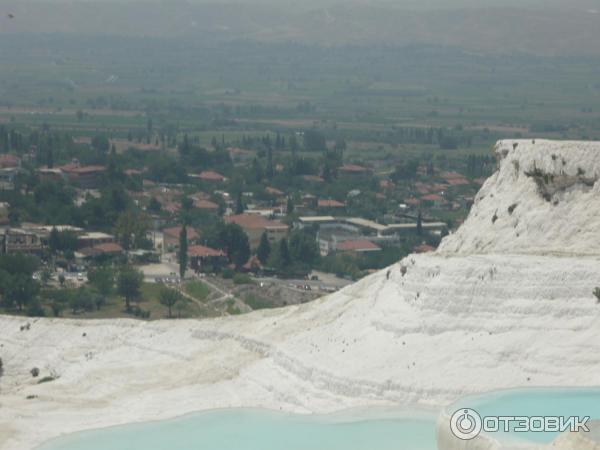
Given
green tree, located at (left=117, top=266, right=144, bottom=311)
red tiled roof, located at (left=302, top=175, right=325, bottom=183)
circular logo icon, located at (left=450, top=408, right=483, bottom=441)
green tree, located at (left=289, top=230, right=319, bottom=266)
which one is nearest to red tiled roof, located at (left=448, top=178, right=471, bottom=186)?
red tiled roof, located at (left=302, top=175, right=325, bottom=183)

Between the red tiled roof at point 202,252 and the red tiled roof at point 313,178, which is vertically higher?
the red tiled roof at point 202,252

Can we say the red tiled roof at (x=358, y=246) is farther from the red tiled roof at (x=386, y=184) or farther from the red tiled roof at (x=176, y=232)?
the red tiled roof at (x=386, y=184)

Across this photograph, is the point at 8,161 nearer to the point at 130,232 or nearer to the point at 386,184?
the point at 386,184

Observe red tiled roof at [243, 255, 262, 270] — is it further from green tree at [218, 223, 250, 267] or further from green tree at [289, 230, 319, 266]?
green tree at [289, 230, 319, 266]

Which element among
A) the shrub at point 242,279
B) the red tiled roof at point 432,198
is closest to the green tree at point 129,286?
the shrub at point 242,279

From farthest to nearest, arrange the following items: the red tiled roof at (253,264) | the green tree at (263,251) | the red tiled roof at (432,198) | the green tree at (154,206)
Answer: the red tiled roof at (432,198), the green tree at (154,206), the green tree at (263,251), the red tiled roof at (253,264)

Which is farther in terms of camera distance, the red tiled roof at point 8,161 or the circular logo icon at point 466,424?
the red tiled roof at point 8,161

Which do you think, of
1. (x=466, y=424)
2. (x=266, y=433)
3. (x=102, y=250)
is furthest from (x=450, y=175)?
(x=466, y=424)
